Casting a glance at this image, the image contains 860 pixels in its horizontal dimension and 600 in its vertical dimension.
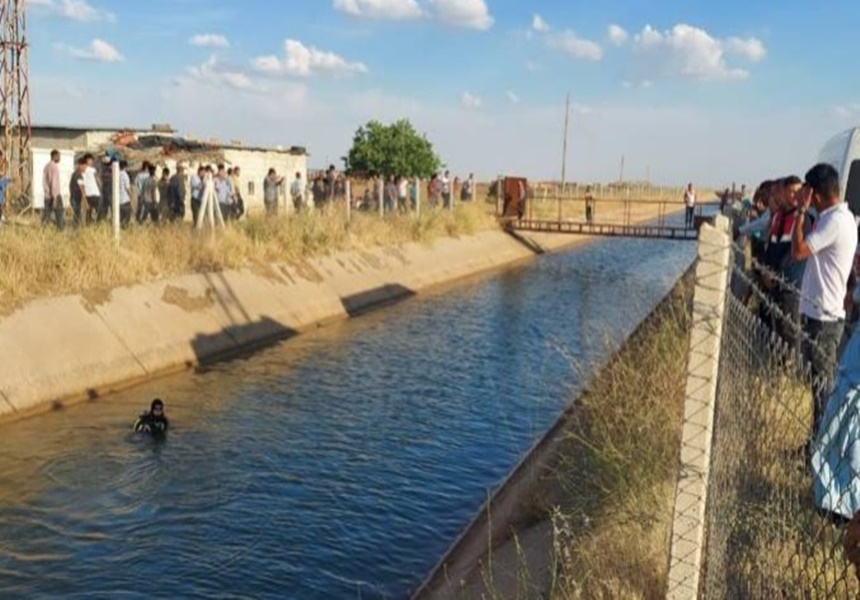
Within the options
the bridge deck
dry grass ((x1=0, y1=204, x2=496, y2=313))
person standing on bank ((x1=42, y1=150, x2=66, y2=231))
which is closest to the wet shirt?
dry grass ((x1=0, y1=204, x2=496, y2=313))

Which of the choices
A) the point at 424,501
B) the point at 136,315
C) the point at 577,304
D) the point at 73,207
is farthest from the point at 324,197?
the point at 424,501

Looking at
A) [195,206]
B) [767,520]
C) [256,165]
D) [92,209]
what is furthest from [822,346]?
[256,165]

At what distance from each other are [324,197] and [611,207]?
41351 millimetres

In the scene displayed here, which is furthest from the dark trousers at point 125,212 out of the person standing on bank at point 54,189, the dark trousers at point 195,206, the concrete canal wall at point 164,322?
the concrete canal wall at point 164,322

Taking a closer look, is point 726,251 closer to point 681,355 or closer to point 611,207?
point 681,355

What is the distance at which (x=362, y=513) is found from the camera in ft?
28.5

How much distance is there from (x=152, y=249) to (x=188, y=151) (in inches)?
751

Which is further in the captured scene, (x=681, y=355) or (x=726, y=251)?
(x=681, y=355)

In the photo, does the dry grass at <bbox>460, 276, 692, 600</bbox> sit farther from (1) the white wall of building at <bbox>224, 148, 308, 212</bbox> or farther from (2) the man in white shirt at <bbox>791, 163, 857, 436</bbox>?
(1) the white wall of building at <bbox>224, 148, 308, 212</bbox>

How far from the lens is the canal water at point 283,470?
7418 mm

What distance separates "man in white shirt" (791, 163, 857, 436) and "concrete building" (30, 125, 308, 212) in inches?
1060

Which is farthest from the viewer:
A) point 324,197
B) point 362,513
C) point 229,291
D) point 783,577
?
point 324,197

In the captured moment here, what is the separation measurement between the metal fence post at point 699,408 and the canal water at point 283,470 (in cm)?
387

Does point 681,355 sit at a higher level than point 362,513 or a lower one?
higher
